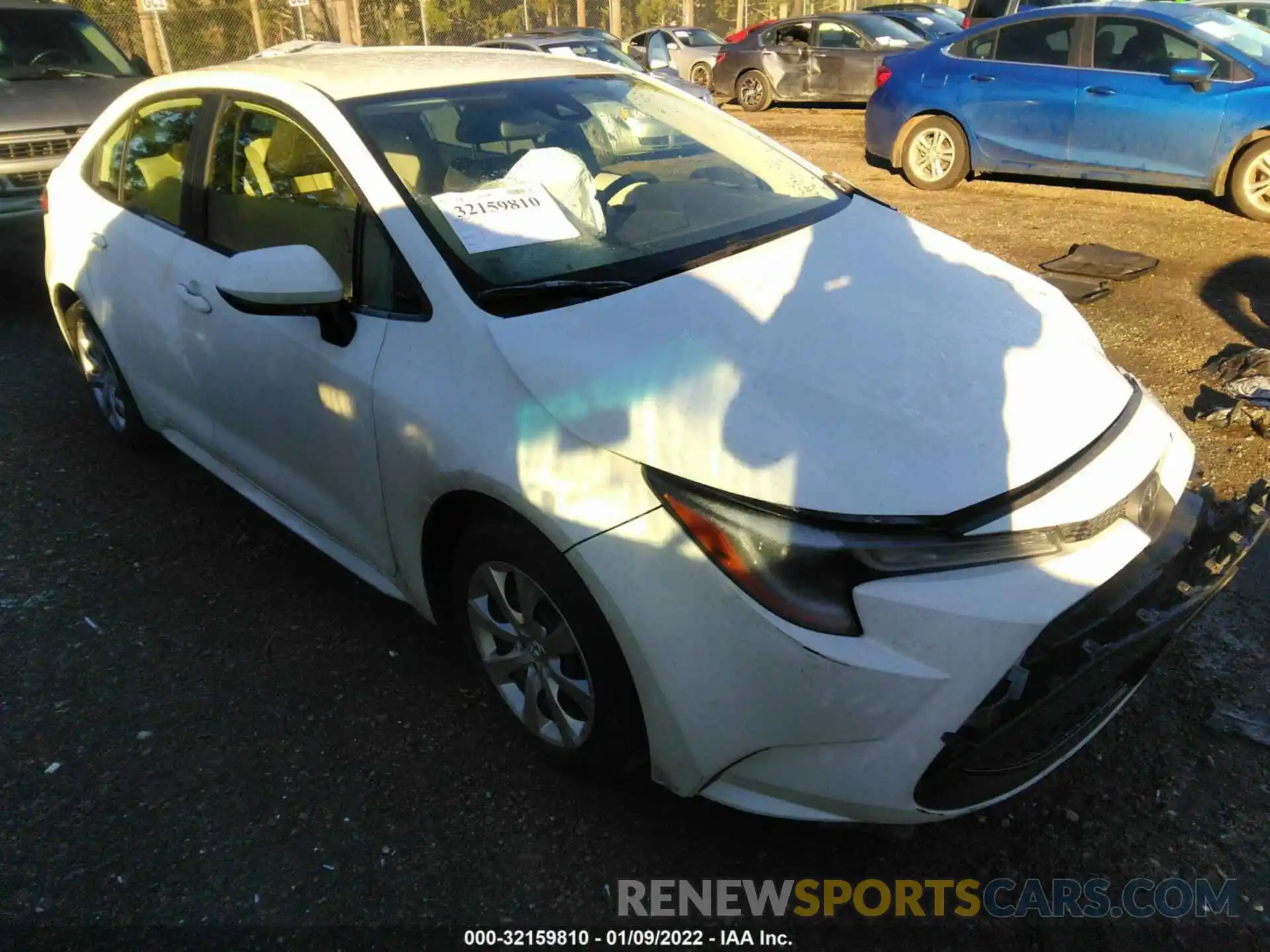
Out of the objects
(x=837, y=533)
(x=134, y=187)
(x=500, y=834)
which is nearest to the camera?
(x=837, y=533)

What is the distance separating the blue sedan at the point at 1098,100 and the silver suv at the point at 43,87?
6.78 m

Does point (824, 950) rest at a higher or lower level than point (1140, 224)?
lower

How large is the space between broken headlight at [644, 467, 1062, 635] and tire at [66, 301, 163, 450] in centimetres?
302

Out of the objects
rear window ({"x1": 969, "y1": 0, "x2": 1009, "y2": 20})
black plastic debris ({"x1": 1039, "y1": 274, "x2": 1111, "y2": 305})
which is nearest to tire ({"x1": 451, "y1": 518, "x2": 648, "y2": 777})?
black plastic debris ({"x1": 1039, "y1": 274, "x2": 1111, "y2": 305})

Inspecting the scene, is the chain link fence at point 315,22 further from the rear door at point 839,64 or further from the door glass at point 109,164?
the door glass at point 109,164

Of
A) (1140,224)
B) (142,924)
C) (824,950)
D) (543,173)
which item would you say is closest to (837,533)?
(824,950)

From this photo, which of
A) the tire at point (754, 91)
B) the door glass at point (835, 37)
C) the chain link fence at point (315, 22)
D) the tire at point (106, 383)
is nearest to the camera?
the tire at point (106, 383)

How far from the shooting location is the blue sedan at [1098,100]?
698 cm

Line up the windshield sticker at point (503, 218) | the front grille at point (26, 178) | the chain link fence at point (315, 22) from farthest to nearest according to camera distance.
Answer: the chain link fence at point (315, 22) < the front grille at point (26, 178) < the windshield sticker at point (503, 218)

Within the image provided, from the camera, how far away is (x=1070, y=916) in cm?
207

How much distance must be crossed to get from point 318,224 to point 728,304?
1.24 m

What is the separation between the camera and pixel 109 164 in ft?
12.4

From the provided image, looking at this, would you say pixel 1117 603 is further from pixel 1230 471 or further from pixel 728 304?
pixel 1230 471

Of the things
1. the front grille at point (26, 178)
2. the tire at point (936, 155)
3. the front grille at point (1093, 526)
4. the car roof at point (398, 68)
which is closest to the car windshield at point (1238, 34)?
the tire at point (936, 155)
